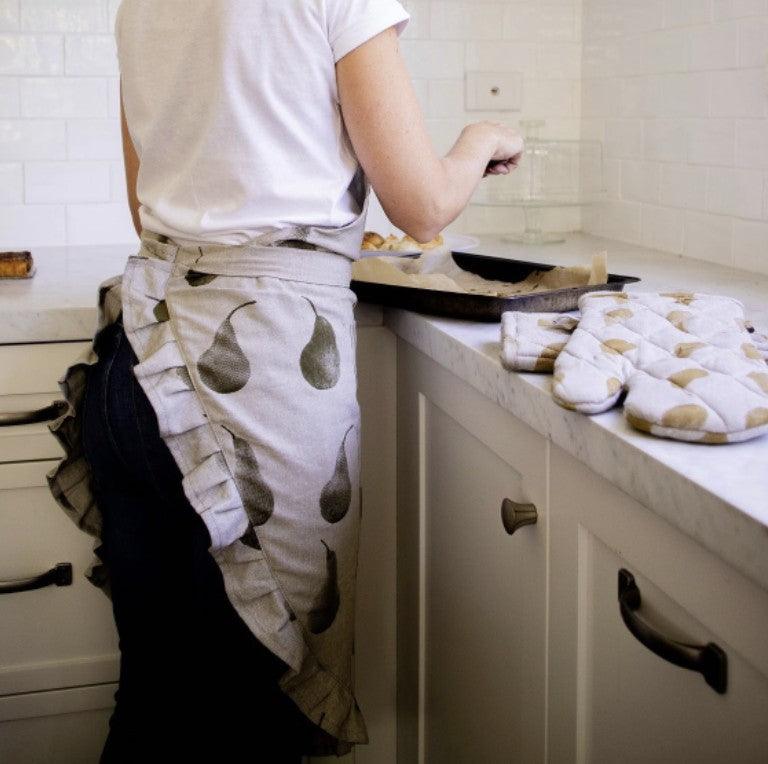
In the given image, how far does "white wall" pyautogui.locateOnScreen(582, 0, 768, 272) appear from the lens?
5.47 feet

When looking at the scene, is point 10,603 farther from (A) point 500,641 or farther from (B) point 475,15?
(B) point 475,15

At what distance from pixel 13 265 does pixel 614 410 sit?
1.11m

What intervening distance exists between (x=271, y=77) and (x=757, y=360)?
1.74 ft

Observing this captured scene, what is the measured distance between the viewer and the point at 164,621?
1.25m

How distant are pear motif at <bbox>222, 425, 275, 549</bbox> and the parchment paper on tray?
13.8 inches

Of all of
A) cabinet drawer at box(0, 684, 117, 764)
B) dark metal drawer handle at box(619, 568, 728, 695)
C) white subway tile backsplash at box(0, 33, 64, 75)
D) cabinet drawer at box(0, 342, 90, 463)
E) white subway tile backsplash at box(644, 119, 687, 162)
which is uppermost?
white subway tile backsplash at box(0, 33, 64, 75)

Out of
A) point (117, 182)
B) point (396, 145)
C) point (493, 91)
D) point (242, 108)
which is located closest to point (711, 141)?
point (493, 91)

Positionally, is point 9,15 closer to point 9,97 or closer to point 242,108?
point 9,97

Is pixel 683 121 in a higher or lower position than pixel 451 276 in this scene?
higher

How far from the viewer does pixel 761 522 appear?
639 mm

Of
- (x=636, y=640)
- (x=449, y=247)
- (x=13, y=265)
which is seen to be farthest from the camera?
(x=449, y=247)

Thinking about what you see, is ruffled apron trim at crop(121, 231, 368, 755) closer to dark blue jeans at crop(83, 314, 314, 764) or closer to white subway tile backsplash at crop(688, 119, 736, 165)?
dark blue jeans at crop(83, 314, 314, 764)

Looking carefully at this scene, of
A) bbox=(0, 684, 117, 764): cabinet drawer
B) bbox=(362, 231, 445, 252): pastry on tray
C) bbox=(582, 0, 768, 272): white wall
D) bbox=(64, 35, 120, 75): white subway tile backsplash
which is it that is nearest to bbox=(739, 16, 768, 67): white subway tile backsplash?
bbox=(582, 0, 768, 272): white wall

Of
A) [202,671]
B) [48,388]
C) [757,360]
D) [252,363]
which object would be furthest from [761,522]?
[48,388]
